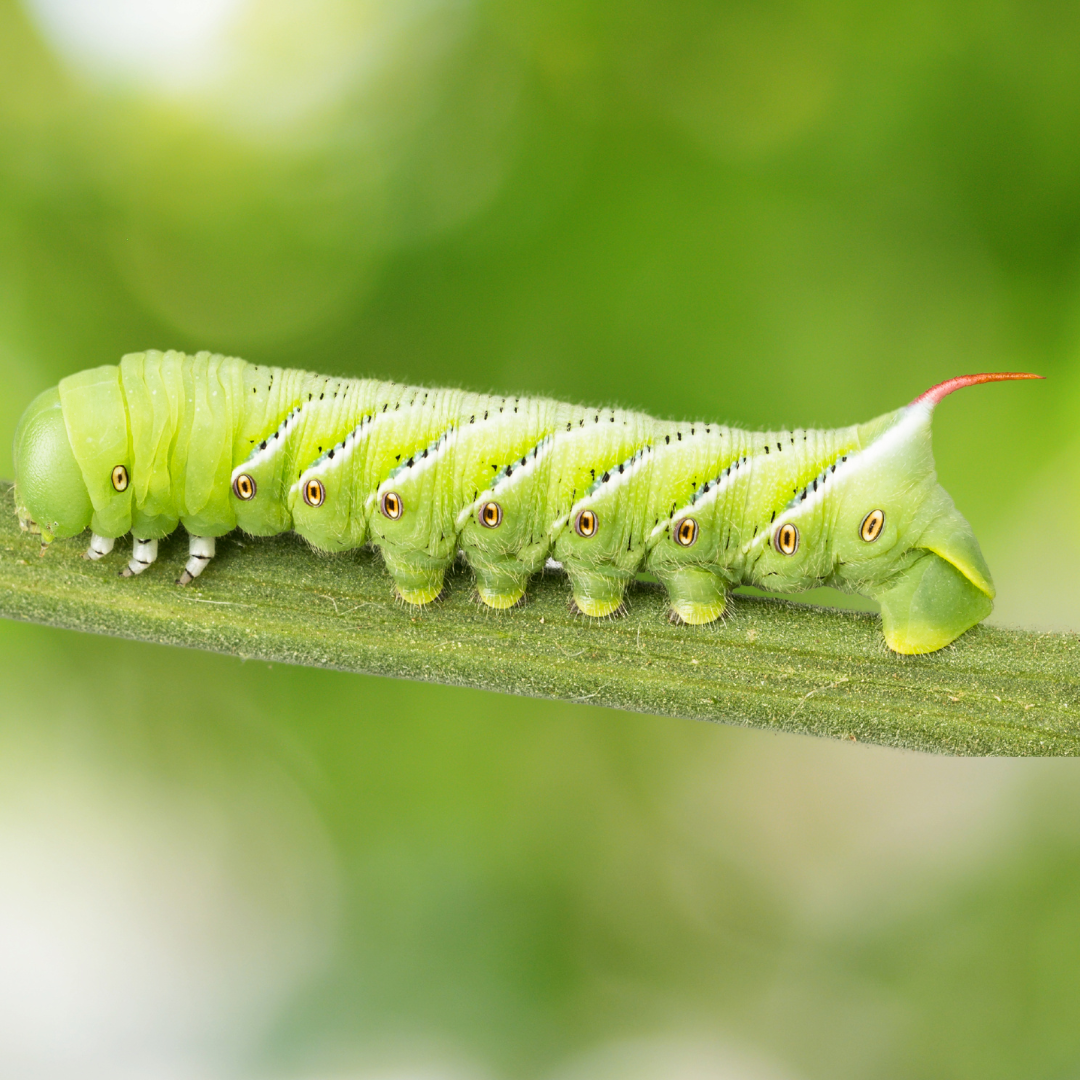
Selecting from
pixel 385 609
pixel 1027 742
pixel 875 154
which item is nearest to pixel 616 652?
pixel 385 609

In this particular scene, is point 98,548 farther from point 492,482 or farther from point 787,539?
point 787,539

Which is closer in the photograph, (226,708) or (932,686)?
(932,686)

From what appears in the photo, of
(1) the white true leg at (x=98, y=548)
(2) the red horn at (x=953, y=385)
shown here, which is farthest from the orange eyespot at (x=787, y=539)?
(1) the white true leg at (x=98, y=548)

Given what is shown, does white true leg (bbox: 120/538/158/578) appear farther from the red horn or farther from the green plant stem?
the red horn

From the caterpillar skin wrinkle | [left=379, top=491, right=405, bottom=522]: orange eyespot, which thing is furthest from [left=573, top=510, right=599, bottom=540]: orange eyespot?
[left=379, top=491, right=405, bottom=522]: orange eyespot

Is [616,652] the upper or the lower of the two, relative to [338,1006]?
upper

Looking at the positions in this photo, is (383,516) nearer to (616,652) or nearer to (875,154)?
(616,652)

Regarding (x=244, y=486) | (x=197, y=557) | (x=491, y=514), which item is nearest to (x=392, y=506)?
(x=491, y=514)
